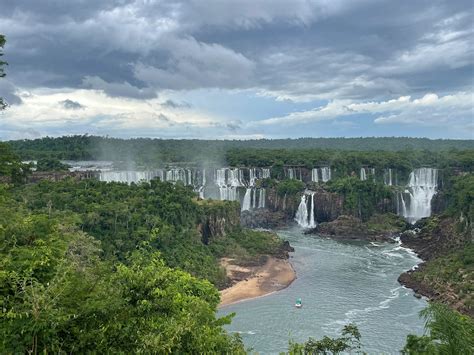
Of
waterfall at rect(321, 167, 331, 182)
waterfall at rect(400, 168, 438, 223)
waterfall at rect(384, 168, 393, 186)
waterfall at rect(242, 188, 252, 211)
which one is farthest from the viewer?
waterfall at rect(321, 167, 331, 182)

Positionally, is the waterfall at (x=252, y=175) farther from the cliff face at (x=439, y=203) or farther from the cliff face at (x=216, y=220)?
the cliff face at (x=439, y=203)

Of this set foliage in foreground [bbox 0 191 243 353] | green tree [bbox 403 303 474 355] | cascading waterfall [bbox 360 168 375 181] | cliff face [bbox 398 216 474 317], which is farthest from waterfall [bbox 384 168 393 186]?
foliage in foreground [bbox 0 191 243 353]

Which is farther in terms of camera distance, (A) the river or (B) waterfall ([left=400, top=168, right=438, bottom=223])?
(B) waterfall ([left=400, top=168, right=438, bottom=223])

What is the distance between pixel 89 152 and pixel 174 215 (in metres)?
54.2

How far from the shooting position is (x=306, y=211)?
72000 millimetres

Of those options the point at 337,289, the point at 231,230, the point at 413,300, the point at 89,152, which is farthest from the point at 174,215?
the point at 89,152

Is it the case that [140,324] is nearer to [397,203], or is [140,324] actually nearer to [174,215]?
[174,215]

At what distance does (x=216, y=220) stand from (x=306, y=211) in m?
23.0

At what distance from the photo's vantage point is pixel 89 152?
94.9 metres

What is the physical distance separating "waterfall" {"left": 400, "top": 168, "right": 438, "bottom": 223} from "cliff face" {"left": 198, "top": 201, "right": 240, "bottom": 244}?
28.7 meters

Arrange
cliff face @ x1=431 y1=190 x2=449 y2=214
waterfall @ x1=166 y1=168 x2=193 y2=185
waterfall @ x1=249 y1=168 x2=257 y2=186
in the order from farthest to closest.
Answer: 1. waterfall @ x1=249 y1=168 x2=257 y2=186
2. waterfall @ x1=166 y1=168 x2=193 y2=185
3. cliff face @ x1=431 y1=190 x2=449 y2=214

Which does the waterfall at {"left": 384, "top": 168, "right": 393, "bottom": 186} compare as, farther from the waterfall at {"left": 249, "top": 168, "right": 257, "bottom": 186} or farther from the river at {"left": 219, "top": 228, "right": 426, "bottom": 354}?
the river at {"left": 219, "top": 228, "right": 426, "bottom": 354}

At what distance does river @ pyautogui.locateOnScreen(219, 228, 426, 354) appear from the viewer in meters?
29.5

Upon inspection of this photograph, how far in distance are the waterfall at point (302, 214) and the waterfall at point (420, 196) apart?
13838 millimetres
